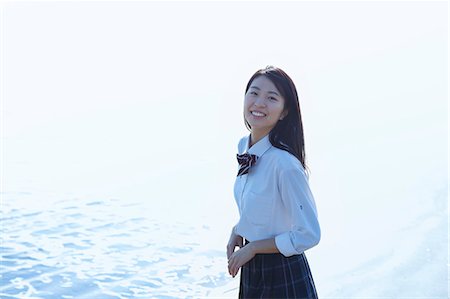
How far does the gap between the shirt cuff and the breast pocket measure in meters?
0.07

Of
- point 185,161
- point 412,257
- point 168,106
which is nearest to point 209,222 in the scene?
point 412,257

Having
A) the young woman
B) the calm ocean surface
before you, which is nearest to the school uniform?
the young woman

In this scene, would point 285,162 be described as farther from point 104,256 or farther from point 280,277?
point 104,256

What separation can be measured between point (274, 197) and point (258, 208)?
2.1 inches

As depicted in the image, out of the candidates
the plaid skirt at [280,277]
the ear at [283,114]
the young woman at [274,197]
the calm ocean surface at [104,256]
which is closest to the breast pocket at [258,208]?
the young woman at [274,197]

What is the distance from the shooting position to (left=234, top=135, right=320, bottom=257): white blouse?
4.91ft

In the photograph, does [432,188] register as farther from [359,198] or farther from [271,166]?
[271,166]

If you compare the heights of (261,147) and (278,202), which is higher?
(261,147)

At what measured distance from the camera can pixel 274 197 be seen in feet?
5.07

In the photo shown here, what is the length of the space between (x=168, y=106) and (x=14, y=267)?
7.06 metres

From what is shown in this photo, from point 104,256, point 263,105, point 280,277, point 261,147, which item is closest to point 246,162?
point 261,147

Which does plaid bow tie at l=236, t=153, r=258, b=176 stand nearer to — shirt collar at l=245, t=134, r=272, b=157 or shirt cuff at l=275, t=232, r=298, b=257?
shirt collar at l=245, t=134, r=272, b=157

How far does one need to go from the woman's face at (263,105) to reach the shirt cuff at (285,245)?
30 centimetres

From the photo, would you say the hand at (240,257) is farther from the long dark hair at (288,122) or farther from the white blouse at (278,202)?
the long dark hair at (288,122)
